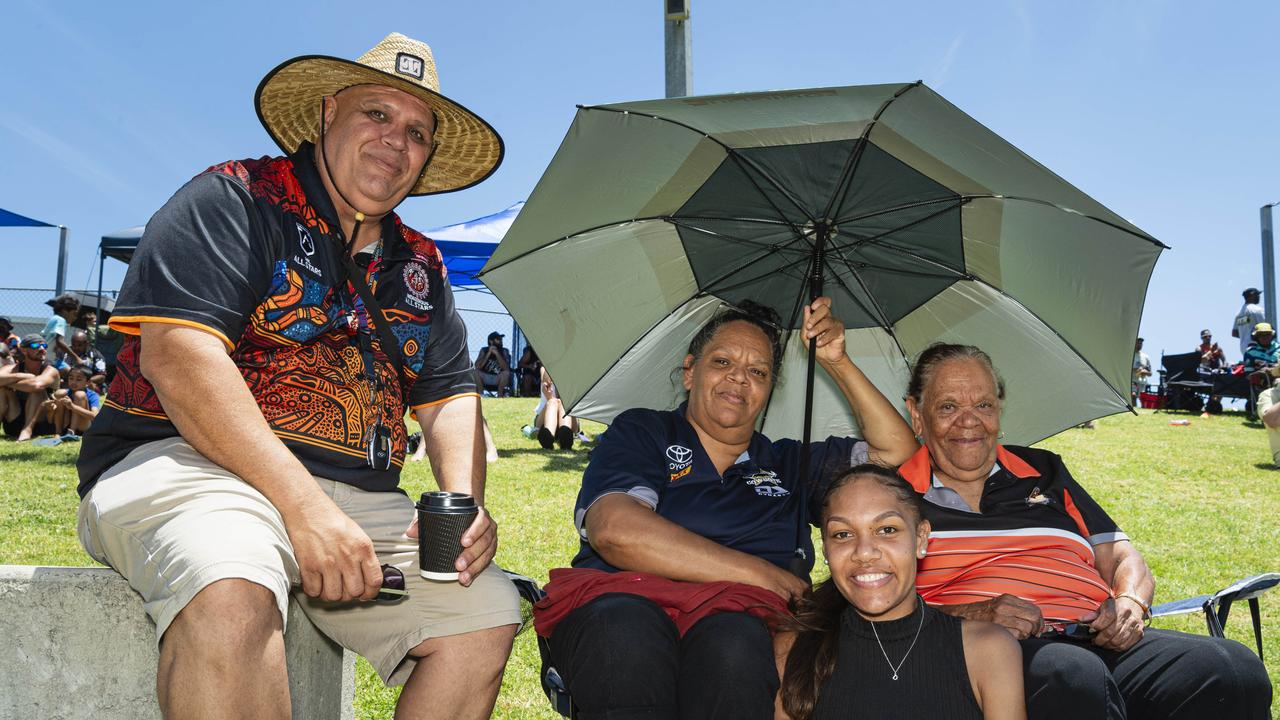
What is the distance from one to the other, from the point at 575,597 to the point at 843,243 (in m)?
1.60

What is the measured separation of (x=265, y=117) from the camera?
9.19ft

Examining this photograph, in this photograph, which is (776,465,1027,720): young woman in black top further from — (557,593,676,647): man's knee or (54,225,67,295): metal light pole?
(54,225,67,295): metal light pole

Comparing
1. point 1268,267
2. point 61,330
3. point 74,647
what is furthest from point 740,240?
point 1268,267

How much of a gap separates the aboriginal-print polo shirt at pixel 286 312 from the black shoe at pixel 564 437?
7622 millimetres

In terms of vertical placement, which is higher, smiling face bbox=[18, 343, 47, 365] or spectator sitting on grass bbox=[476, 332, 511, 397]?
spectator sitting on grass bbox=[476, 332, 511, 397]

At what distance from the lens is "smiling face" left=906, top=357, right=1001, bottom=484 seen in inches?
115

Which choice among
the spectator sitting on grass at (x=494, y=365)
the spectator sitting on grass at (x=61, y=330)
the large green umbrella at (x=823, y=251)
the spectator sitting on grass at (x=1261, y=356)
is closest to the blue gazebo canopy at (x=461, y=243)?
the spectator sitting on grass at (x=61, y=330)

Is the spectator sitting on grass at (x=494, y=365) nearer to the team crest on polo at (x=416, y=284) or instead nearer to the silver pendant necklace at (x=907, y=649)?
the team crest on polo at (x=416, y=284)

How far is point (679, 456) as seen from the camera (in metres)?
2.90

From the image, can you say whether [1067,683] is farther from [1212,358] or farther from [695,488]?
[1212,358]

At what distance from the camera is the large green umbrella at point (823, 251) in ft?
8.75

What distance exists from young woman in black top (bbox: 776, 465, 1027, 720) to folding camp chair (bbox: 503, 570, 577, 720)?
56cm

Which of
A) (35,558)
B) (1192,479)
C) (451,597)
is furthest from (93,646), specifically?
(1192,479)

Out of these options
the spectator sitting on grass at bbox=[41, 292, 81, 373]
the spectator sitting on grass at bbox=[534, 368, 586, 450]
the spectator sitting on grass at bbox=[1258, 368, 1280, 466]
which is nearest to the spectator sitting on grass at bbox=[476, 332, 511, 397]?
the spectator sitting on grass at bbox=[41, 292, 81, 373]
